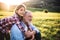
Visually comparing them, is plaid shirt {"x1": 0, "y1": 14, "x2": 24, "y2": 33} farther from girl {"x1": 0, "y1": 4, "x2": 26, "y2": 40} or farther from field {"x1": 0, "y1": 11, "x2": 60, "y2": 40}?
field {"x1": 0, "y1": 11, "x2": 60, "y2": 40}

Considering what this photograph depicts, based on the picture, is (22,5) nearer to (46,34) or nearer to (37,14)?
(37,14)

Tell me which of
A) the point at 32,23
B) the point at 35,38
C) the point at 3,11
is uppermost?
the point at 3,11

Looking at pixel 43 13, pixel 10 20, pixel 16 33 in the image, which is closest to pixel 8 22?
pixel 10 20

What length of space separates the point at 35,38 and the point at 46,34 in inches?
4.9

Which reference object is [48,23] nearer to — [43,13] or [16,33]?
[43,13]

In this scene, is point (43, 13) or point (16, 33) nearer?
point (16, 33)

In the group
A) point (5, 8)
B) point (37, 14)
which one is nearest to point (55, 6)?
point (37, 14)

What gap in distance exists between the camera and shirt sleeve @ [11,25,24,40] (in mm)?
1657

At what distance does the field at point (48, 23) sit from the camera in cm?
174

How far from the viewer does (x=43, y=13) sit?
69.4 inches

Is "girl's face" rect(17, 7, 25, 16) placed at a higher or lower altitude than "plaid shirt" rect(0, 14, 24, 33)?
higher

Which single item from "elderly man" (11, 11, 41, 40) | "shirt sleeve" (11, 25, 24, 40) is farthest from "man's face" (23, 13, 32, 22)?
"shirt sleeve" (11, 25, 24, 40)

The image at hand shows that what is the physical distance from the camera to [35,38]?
1713mm

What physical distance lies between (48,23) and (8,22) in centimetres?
42
